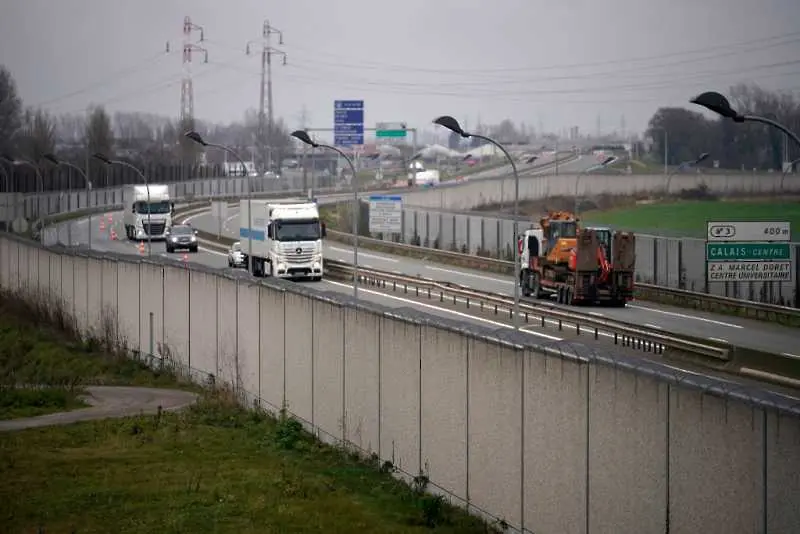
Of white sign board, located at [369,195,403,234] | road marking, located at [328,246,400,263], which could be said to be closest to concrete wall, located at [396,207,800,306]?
white sign board, located at [369,195,403,234]

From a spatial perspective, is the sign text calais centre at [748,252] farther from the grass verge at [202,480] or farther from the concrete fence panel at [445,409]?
the concrete fence panel at [445,409]

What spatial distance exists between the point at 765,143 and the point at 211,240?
125ft

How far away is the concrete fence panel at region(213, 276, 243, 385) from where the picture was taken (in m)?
27.8

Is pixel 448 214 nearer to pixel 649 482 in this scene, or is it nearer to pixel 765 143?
pixel 765 143

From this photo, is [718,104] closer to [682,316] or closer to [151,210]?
[682,316]

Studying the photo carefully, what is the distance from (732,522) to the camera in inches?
460

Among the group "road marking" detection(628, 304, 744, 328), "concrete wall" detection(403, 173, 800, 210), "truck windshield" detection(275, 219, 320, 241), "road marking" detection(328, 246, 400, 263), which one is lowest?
"road marking" detection(628, 304, 744, 328)

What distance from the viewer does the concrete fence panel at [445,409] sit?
56.2 feet

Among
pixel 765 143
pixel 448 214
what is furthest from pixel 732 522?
pixel 448 214

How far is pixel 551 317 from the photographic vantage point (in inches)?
1415

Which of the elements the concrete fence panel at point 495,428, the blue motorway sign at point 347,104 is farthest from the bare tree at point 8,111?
the concrete fence panel at point 495,428

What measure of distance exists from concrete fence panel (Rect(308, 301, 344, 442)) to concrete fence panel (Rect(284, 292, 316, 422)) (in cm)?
19

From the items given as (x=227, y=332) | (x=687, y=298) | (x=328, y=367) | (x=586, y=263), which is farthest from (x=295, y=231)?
(x=328, y=367)

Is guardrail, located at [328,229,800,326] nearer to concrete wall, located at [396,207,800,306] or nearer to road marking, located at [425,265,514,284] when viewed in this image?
concrete wall, located at [396,207,800,306]
